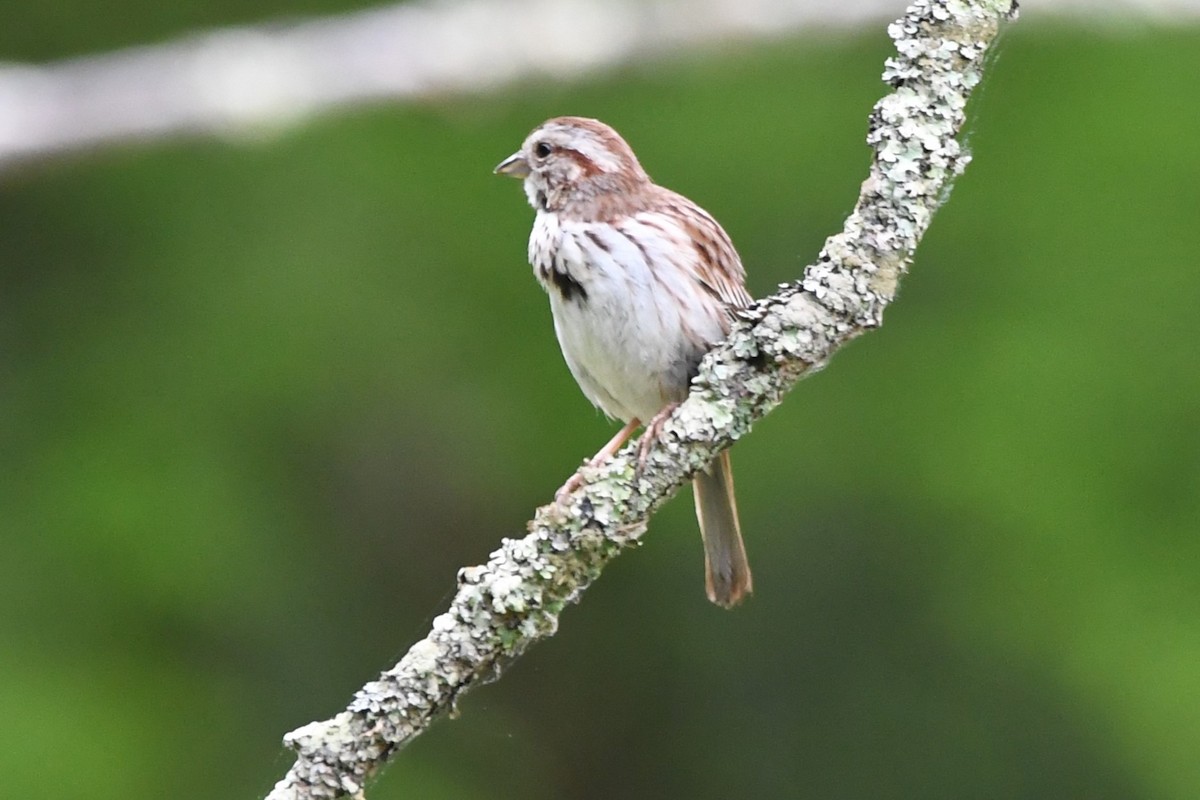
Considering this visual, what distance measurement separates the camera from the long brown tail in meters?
4.14

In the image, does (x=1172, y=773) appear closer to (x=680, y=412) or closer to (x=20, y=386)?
(x=680, y=412)

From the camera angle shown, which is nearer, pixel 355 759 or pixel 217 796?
pixel 355 759

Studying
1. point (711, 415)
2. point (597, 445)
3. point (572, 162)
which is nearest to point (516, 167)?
point (572, 162)

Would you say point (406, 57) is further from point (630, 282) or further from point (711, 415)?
point (711, 415)

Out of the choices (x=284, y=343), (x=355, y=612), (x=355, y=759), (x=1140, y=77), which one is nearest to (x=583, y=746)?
(x=355, y=612)

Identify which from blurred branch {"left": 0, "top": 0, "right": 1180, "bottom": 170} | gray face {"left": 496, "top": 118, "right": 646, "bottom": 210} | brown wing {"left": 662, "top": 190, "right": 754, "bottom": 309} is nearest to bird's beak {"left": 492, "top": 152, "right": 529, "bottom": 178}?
gray face {"left": 496, "top": 118, "right": 646, "bottom": 210}

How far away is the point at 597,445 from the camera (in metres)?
6.32

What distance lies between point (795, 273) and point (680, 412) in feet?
10.5

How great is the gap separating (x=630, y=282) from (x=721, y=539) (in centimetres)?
67

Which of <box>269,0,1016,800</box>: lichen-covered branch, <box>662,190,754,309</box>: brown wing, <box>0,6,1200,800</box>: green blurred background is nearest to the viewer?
<box>269,0,1016,800</box>: lichen-covered branch

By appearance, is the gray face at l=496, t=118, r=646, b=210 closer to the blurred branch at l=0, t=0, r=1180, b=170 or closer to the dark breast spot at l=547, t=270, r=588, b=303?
the dark breast spot at l=547, t=270, r=588, b=303

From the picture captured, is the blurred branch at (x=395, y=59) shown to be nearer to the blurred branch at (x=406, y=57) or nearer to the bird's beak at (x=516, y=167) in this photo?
the blurred branch at (x=406, y=57)

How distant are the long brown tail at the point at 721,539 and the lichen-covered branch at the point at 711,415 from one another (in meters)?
1.22

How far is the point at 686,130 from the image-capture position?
6.37m
